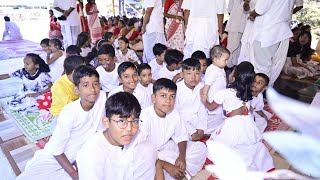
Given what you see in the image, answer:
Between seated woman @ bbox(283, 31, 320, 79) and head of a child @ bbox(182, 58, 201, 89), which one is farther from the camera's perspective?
seated woman @ bbox(283, 31, 320, 79)

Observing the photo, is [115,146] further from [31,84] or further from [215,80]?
[31,84]

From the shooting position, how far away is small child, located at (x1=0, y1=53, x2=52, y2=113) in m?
2.62

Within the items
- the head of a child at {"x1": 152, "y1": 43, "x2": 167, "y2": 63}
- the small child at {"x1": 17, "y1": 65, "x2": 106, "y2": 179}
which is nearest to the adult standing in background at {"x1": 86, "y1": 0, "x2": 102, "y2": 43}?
the head of a child at {"x1": 152, "y1": 43, "x2": 167, "y2": 63}

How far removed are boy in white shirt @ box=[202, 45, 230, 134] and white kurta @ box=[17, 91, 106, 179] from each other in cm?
97

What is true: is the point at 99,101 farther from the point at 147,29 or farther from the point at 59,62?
the point at 147,29

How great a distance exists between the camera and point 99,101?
1647 millimetres

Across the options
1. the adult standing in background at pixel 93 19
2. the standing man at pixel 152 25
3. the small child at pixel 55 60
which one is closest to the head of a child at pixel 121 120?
the small child at pixel 55 60

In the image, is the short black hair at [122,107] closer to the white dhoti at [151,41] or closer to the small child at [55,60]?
the small child at [55,60]

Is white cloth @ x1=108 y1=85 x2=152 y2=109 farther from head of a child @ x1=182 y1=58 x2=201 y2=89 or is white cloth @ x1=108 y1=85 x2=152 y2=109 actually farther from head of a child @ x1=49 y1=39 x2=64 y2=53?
head of a child @ x1=49 y1=39 x2=64 y2=53

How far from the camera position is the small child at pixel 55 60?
10.3 ft

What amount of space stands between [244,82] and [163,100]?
592mm

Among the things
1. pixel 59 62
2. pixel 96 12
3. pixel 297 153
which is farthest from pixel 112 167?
pixel 96 12

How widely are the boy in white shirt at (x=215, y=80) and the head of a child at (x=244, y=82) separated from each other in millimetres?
323

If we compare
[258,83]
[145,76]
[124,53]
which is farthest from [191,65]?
[124,53]
